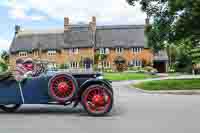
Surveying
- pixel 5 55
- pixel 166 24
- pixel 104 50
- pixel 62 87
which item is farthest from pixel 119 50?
pixel 62 87

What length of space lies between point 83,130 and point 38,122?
1486 mm

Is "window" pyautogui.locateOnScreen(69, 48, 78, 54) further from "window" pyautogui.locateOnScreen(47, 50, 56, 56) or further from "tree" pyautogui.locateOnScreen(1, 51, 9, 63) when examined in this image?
"tree" pyautogui.locateOnScreen(1, 51, 9, 63)

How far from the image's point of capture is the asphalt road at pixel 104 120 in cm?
798

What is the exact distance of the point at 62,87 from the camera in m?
9.73

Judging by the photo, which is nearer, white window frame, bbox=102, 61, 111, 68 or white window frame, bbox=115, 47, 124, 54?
white window frame, bbox=102, 61, 111, 68

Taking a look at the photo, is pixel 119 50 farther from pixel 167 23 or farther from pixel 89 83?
pixel 89 83

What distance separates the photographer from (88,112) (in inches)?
388

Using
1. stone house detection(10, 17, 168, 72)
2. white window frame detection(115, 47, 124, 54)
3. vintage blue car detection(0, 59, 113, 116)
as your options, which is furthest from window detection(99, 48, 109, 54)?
vintage blue car detection(0, 59, 113, 116)

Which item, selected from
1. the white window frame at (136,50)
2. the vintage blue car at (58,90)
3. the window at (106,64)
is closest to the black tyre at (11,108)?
the vintage blue car at (58,90)

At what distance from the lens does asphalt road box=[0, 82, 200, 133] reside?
798cm

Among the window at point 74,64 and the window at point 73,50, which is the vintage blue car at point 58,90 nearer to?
the window at point 74,64

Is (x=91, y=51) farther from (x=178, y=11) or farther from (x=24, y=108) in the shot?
(x=24, y=108)

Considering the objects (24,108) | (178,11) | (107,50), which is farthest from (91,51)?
(24,108)

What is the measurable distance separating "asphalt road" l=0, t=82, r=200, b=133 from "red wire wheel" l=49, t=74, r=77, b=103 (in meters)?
0.51
